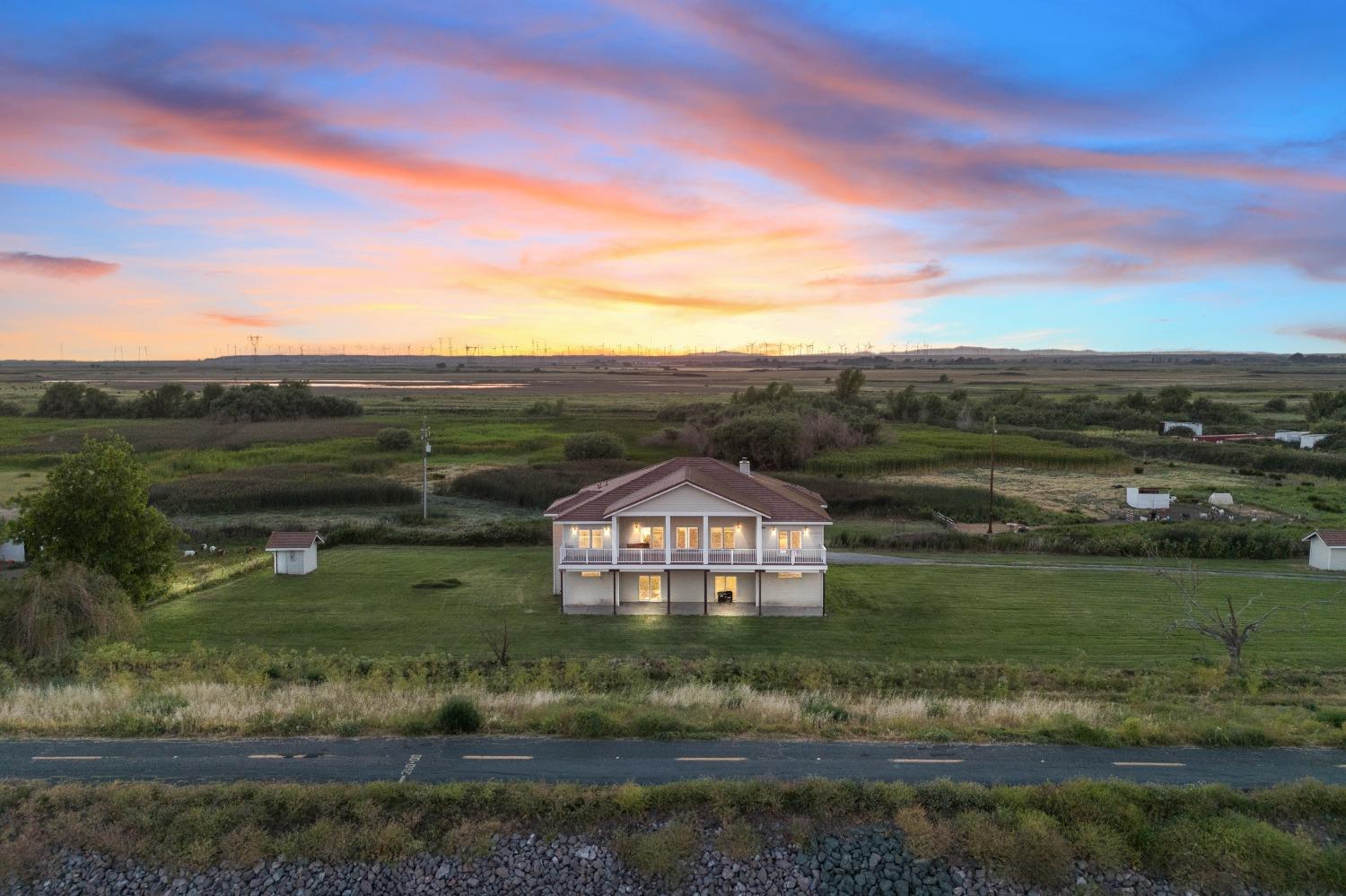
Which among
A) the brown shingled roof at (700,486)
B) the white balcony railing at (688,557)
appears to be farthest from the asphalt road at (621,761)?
the brown shingled roof at (700,486)

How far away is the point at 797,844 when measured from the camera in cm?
1612

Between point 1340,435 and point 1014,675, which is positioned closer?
point 1014,675

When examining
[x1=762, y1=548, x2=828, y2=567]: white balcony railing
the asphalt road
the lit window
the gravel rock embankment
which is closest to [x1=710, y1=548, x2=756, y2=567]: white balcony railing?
[x1=762, y1=548, x2=828, y2=567]: white balcony railing

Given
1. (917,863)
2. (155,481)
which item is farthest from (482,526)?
(917,863)

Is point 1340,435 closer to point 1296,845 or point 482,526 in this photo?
point 482,526

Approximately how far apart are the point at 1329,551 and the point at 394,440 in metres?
79.4

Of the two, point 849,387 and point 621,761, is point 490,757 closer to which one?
point 621,761

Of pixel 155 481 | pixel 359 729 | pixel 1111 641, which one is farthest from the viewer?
pixel 155 481

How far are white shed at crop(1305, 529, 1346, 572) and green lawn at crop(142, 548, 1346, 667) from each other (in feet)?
14.4

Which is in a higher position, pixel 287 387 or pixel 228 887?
pixel 287 387

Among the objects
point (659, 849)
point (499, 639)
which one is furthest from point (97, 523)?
point (659, 849)

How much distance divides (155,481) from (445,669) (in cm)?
5407

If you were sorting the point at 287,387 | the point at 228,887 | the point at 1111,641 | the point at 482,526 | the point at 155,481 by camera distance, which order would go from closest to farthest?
1. the point at 228,887
2. the point at 1111,641
3. the point at 482,526
4. the point at 155,481
5. the point at 287,387

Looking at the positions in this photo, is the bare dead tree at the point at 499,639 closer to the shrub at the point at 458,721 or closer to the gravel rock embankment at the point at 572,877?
the shrub at the point at 458,721
